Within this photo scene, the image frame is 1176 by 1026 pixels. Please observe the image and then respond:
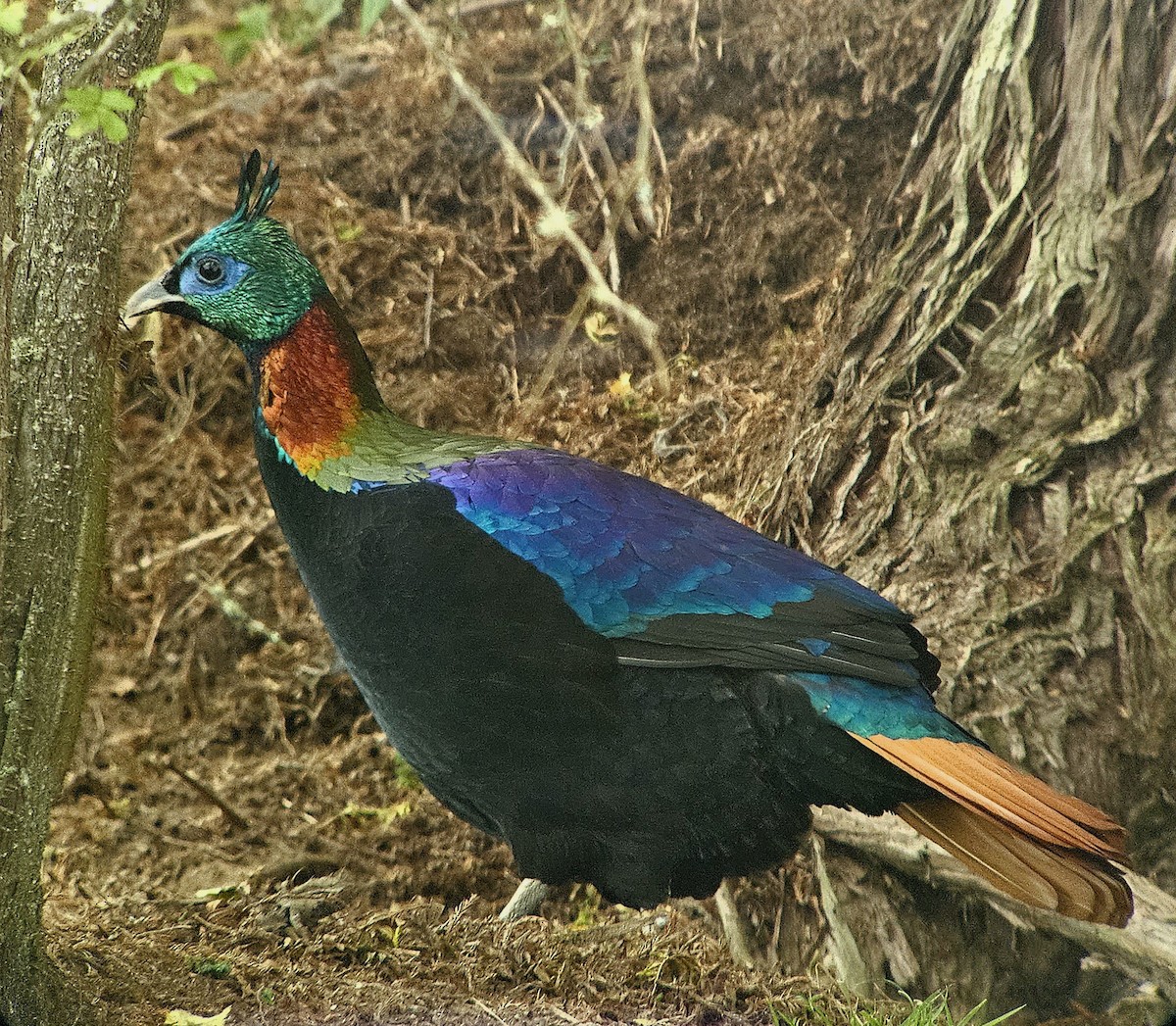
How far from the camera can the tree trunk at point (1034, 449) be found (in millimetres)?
2436

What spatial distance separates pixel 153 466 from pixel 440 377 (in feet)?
2.91

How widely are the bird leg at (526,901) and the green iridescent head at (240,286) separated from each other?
1132mm

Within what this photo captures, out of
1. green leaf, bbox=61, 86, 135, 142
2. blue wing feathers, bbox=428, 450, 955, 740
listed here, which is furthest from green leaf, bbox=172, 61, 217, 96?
blue wing feathers, bbox=428, 450, 955, 740

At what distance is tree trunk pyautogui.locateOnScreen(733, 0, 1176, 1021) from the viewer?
244cm

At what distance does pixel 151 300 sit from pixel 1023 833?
1.68m

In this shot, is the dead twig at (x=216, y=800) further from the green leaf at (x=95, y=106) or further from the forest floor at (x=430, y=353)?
the green leaf at (x=95, y=106)

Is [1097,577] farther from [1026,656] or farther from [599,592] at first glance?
[599,592]

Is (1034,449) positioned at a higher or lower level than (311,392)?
lower

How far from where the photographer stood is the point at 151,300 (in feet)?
7.33

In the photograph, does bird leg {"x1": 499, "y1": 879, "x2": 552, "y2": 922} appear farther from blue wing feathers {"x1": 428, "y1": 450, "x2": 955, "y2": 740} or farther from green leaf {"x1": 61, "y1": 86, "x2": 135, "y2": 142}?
green leaf {"x1": 61, "y1": 86, "x2": 135, "y2": 142}

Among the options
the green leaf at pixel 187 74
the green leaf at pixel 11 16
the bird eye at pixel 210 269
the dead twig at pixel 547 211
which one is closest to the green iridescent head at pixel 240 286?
the bird eye at pixel 210 269

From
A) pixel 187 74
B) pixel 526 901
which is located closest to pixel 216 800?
pixel 526 901

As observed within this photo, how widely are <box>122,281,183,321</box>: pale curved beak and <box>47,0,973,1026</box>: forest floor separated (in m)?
0.19

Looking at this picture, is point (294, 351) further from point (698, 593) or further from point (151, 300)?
point (698, 593)
